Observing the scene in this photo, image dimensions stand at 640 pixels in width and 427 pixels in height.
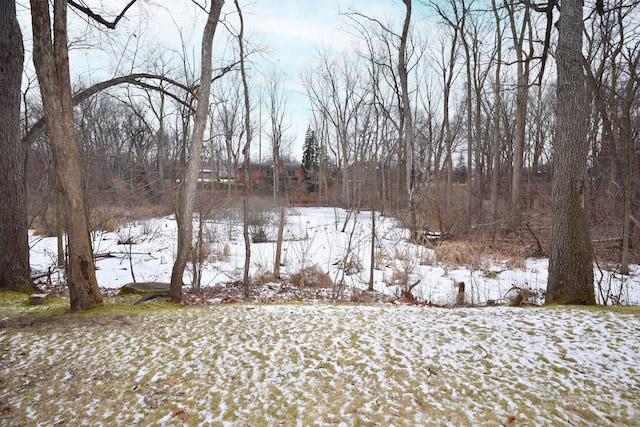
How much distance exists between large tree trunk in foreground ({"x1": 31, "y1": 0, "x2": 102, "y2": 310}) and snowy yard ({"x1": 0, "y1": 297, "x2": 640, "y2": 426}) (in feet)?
2.30

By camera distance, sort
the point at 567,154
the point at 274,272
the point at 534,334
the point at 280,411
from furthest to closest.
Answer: the point at 274,272
the point at 567,154
the point at 534,334
the point at 280,411

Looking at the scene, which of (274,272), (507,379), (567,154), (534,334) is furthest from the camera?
(274,272)

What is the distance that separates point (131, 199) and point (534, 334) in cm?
978

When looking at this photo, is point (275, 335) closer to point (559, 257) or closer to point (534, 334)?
→ point (534, 334)

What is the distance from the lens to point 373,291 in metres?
7.68

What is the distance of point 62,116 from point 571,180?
6072 mm

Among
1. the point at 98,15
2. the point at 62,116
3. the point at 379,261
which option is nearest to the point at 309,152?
the point at 379,261

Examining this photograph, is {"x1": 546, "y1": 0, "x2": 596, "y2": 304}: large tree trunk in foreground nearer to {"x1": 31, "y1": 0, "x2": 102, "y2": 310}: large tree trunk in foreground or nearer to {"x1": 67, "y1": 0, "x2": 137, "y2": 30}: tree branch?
{"x1": 31, "y1": 0, "x2": 102, "y2": 310}: large tree trunk in foreground

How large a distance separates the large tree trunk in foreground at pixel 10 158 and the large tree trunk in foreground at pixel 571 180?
7602 millimetres

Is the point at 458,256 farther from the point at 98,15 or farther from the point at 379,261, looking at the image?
the point at 98,15

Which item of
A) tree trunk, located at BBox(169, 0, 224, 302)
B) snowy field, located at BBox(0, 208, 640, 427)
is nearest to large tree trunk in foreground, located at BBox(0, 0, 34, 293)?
snowy field, located at BBox(0, 208, 640, 427)

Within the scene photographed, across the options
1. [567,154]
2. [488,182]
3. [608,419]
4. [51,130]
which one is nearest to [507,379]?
[608,419]

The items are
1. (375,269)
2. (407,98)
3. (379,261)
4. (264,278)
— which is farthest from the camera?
(407,98)

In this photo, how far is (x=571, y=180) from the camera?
4438 millimetres
